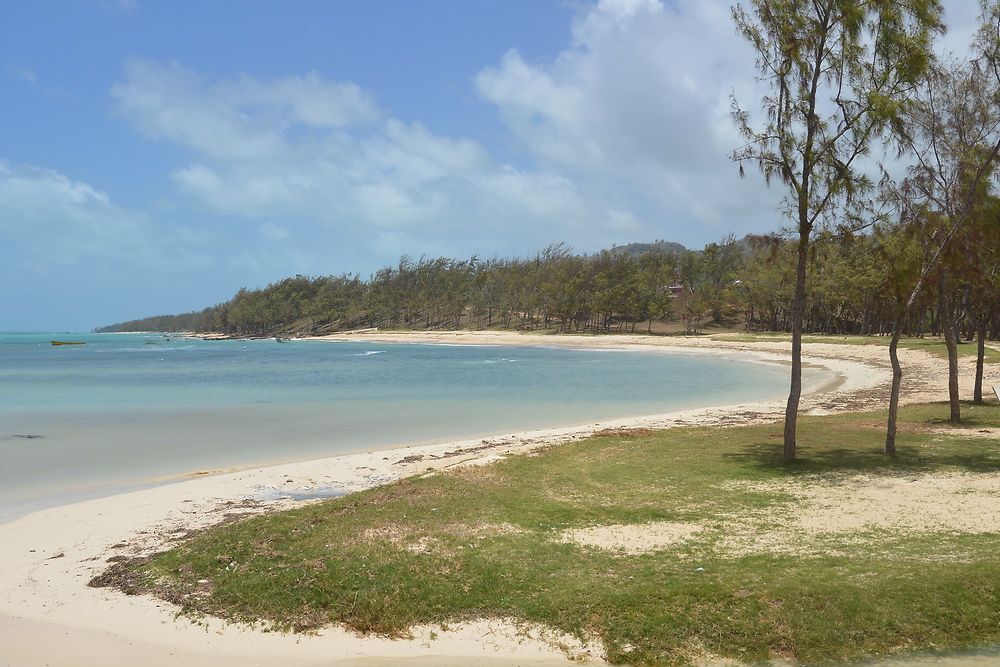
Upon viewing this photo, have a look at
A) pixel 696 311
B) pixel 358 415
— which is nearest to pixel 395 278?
pixel 696 311

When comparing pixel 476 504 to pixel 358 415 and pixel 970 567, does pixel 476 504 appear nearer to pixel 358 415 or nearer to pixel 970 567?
pixel 970 567

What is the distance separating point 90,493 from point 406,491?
7.00 meters

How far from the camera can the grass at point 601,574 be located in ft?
20.8

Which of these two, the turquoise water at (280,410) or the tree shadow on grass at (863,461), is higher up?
the tree shadow on grass at (863,461)

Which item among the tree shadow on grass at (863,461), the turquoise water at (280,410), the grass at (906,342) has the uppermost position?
the grass at (906,342)

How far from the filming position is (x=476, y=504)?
10383mm

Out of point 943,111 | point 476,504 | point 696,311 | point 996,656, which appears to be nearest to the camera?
point 996,656

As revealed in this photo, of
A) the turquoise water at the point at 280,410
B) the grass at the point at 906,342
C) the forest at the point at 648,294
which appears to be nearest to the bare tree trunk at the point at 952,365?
the forest at the point at 648,294

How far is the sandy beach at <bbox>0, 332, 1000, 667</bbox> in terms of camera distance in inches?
247

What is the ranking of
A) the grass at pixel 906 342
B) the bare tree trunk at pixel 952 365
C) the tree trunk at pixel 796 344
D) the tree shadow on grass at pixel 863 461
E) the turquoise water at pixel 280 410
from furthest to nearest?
the grass at pixel 906 342, the bare tree trunk at pixel 952 365, the turquoise water at pixel 280 410, the tree trunk at pixel 796 344, the tree shadow on grass at pixel 863 461

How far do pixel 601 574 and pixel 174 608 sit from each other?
14.8 ft

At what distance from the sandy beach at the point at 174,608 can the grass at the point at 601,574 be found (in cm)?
29

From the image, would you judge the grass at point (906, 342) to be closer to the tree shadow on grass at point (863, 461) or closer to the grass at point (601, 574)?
the tree shadow on grass at point (863, 461)

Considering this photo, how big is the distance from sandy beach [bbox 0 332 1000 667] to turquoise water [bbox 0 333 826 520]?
2032 mm
